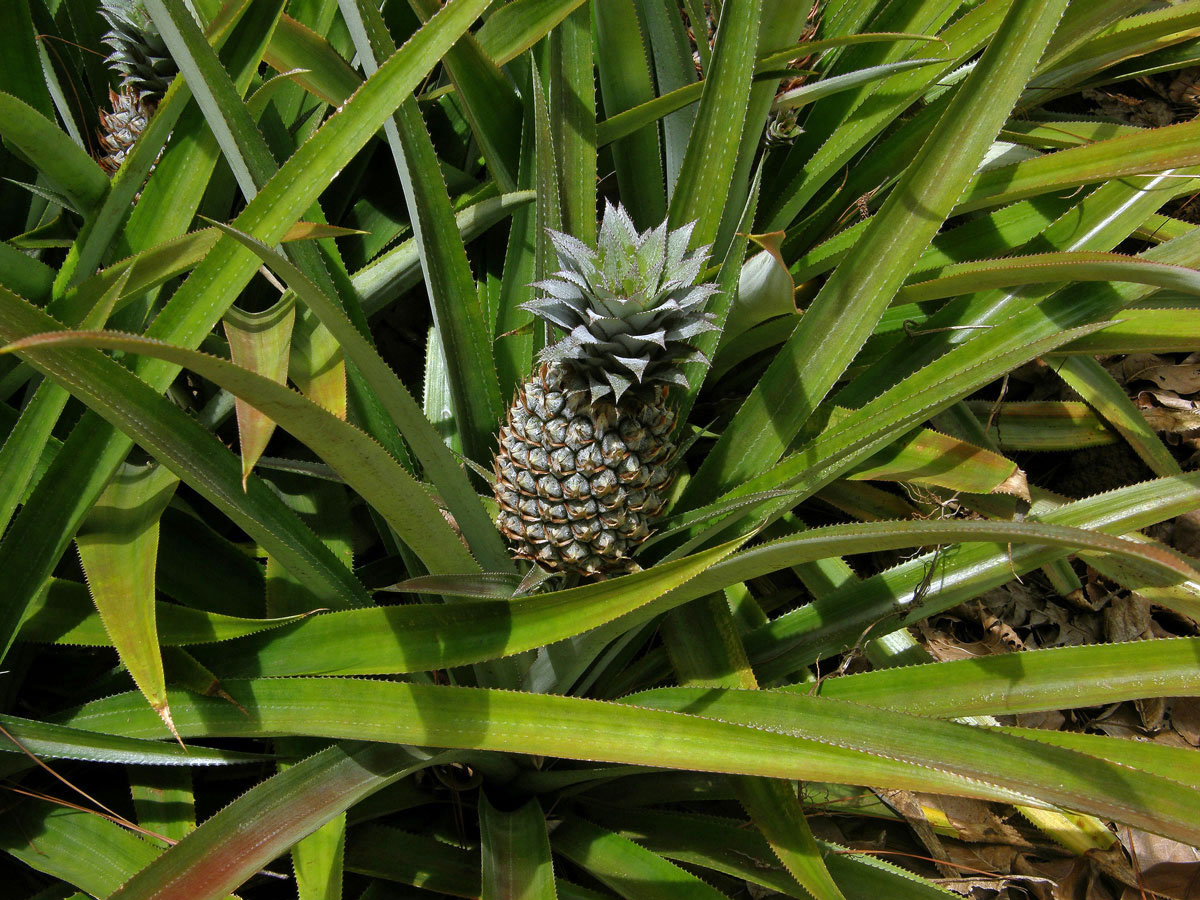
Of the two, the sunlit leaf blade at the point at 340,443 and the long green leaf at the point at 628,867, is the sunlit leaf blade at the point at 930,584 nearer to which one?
the long green leaf at the point at 628,867

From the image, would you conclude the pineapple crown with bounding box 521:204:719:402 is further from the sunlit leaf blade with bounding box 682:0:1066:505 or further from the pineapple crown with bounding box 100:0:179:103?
the pineapple crown with bounding box 100:0:179:103

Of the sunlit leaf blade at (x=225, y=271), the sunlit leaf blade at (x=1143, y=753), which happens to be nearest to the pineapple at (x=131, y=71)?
the sunlit leaf blade at (x=225, y=271)

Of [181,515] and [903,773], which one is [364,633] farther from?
[903,773]

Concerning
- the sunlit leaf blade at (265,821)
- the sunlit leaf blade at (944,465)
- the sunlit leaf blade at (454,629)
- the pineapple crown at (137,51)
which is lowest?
the sunlit leaf blade at (265,821)

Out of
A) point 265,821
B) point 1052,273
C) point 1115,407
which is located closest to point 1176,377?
point 1115,407

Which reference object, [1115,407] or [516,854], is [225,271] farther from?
[1115,407]

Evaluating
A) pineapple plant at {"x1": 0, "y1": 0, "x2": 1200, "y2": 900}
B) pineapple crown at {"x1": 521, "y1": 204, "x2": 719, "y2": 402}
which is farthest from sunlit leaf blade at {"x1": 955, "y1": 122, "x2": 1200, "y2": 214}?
pineapple crown at {"x1": 521, "y1": 204, "x2": 719, "y2": 402}
